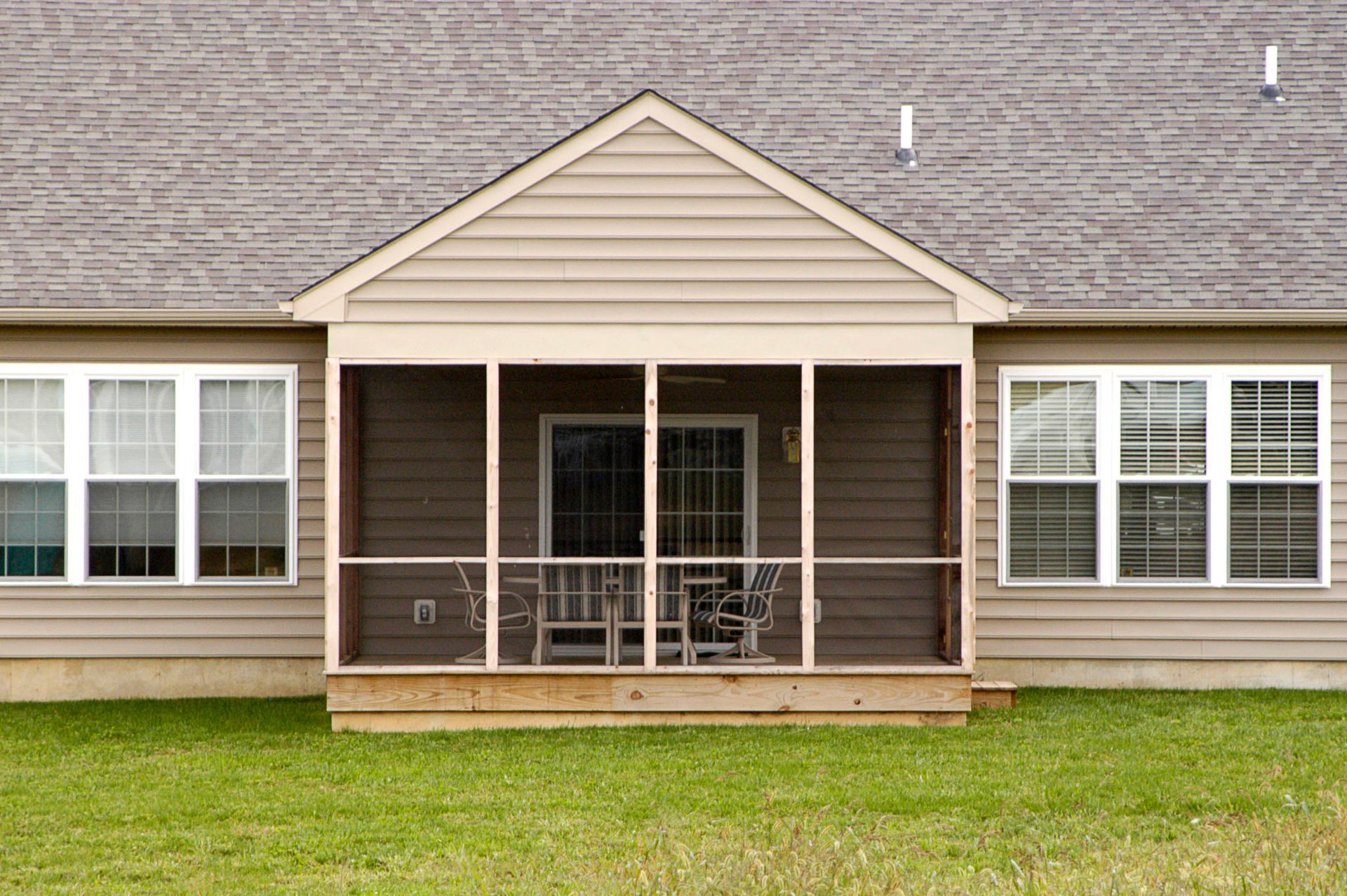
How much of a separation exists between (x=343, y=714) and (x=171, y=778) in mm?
1467

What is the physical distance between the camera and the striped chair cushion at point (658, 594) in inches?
371

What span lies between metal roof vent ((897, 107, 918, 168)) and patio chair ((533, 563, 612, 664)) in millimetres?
4767

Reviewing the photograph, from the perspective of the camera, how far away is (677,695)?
8750 millimetres

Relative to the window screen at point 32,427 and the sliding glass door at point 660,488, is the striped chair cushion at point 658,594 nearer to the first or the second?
the sliding glass door at point 660,488

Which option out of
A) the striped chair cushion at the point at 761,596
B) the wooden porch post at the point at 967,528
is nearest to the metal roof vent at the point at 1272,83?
the wooden porch post at the point at 967,528

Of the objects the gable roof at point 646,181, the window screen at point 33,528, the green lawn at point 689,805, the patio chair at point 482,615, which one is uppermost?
the gable roof at point 646,181

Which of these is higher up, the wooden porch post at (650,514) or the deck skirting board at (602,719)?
the wooden porch post at (650,514)

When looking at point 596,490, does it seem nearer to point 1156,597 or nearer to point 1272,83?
point 1156,597

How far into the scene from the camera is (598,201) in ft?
28.5

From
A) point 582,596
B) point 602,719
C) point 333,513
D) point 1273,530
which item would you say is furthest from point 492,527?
point 1273,530

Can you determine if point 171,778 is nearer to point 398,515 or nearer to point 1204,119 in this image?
point 398,515

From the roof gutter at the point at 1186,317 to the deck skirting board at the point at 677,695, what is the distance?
9.83 feet

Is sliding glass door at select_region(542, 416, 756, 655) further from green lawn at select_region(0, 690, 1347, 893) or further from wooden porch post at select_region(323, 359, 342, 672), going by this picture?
green lawn at select_region(0, 690, 1347, 893)

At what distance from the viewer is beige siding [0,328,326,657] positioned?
33.1 ft
